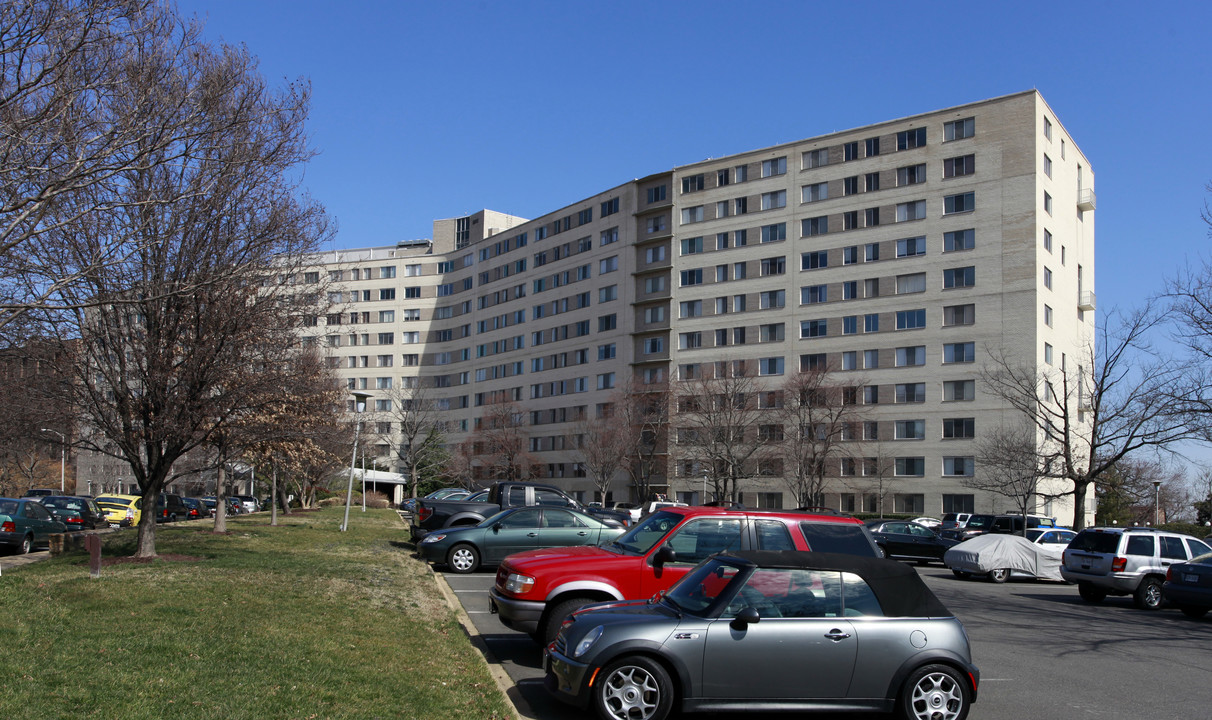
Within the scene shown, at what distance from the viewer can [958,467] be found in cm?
6131

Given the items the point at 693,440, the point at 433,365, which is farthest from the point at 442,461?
the point at 693,440

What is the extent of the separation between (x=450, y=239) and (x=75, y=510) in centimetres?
7651

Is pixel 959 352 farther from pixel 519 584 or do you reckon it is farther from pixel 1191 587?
pixel 519 584

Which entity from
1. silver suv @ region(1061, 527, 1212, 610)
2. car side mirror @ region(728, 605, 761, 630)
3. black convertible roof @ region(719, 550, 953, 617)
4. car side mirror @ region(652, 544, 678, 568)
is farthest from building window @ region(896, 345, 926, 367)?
car side mirror @ region(728, 605, 761, 630)

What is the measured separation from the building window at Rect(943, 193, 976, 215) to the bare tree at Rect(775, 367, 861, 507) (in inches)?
536

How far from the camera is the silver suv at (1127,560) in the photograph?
20109mm

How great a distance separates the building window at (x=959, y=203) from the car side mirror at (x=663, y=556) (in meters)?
58.5

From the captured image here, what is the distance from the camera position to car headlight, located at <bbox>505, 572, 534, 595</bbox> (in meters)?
10.9

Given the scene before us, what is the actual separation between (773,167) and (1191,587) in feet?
187

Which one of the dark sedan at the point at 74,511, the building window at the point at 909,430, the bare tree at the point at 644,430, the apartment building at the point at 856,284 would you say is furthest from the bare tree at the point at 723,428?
the dark sedan at the point at 74,511

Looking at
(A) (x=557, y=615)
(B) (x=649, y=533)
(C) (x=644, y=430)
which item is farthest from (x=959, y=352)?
(A) (x=557, y=615)

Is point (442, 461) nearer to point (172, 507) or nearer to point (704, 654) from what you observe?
point (172, 507)

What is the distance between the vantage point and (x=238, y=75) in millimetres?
17281

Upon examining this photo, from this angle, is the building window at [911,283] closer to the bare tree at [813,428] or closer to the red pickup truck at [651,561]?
the bare tree at [813,428]
